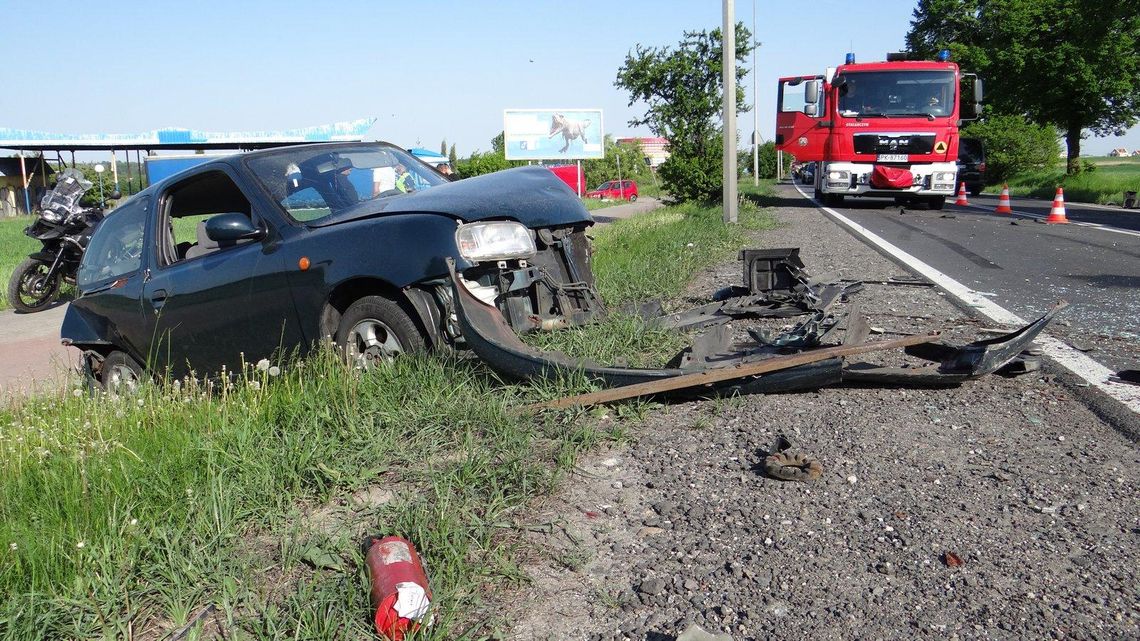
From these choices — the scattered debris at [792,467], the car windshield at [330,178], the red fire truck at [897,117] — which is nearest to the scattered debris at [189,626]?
the scattered debris at [792,467]

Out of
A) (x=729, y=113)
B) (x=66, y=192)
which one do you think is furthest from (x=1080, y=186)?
(x=66, y=192)

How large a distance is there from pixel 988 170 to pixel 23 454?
44854 millimetres

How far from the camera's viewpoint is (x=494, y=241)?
179 inches

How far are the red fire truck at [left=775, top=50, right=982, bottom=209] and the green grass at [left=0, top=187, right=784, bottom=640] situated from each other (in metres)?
16.4

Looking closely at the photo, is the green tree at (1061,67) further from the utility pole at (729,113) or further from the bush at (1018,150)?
the utility pole at (729,113)

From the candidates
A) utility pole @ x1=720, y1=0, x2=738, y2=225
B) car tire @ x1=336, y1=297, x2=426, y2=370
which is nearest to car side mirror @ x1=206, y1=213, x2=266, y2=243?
car tire @ x1=336, y1=297, x2=426, y2=370

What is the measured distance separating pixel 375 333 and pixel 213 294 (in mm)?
1241

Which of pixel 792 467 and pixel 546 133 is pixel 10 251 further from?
pixel 546 133

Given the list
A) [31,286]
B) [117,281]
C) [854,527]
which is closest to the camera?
[854,527]

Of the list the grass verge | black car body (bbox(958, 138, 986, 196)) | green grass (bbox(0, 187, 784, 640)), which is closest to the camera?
green grass (bbox(0, 187, 784, 640))

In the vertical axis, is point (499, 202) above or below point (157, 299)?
above

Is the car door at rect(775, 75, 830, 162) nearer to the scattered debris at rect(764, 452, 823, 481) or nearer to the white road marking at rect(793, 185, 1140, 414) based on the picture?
the white road marking at rect(793, 185, 1140, 414)

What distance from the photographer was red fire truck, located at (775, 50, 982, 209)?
61.1 feet

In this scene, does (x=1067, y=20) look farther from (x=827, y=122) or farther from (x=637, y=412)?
(x=637, y=412)
